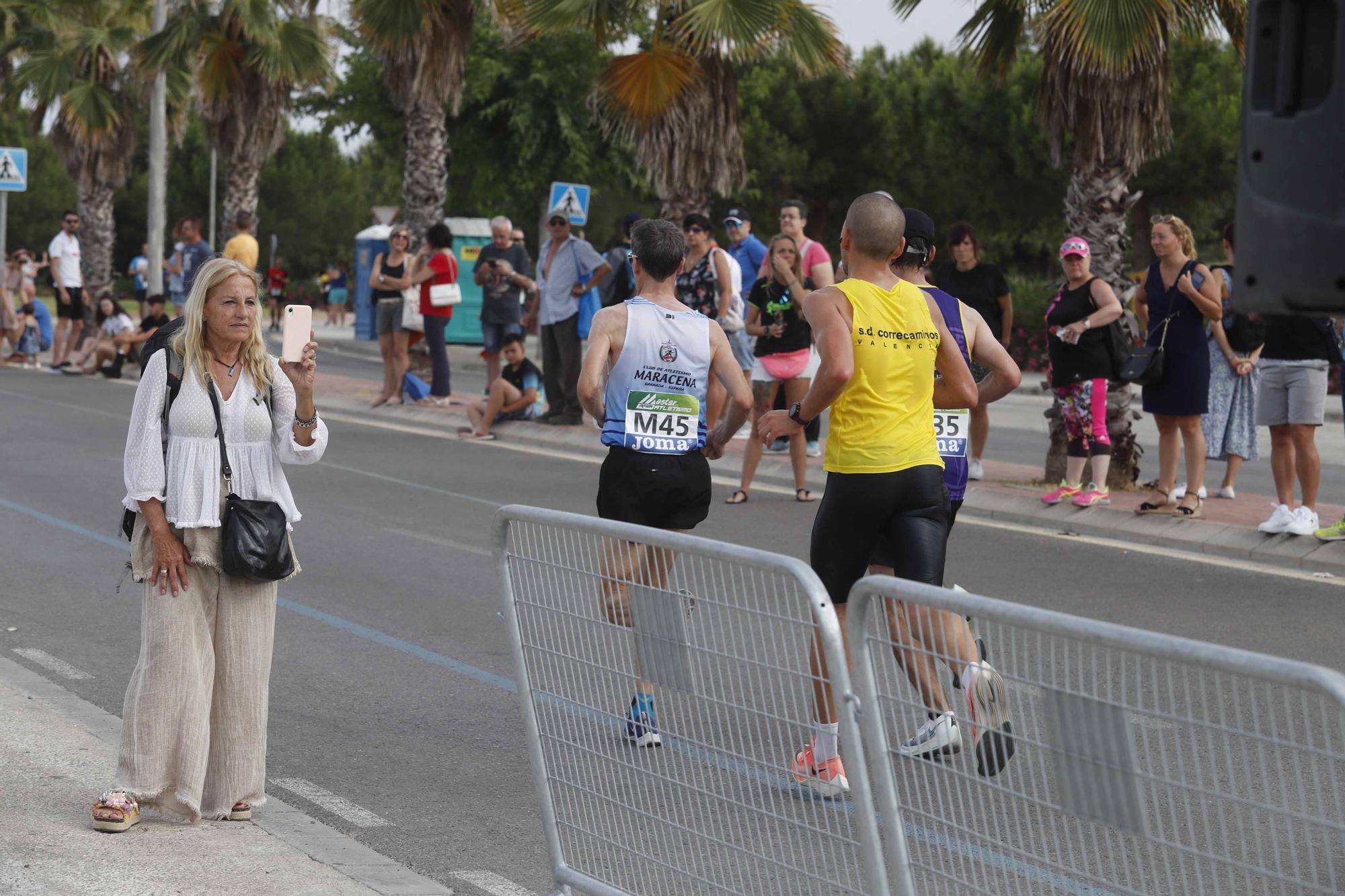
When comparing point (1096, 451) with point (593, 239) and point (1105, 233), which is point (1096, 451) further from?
point (593, 239)

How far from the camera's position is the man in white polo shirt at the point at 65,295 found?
24.7 m

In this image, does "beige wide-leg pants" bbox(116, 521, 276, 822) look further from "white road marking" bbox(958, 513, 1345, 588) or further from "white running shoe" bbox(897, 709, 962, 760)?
"white road marking" bbox(958, 513, 1345, 588)

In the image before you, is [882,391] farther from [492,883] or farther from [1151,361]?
[1151,361]

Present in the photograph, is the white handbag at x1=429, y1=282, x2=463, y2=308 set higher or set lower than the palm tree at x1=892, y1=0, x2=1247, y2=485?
lower

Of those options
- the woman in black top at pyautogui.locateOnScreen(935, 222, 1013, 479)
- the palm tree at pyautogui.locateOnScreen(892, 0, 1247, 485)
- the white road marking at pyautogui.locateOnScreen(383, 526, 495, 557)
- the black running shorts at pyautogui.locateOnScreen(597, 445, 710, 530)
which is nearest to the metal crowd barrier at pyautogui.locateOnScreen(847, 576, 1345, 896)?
the black running shorts at pyautogui.locateOnScreen(597, 445, 710, 530)

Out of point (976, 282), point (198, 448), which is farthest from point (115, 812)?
point (976, 282)

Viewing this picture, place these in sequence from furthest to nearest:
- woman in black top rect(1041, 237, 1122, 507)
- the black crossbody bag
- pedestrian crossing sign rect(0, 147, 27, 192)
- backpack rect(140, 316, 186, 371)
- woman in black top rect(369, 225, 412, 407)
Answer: pedestrian crossing sign rect(0, 147, 27, 192) < woman in black top rect(369, 225, 412, 407) < woman in black top rect(1041, 237, 1122, 507) < the black crossbody bag < backpack rect(140, 316, 186, 371)

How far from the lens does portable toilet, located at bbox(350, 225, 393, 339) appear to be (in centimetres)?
3522

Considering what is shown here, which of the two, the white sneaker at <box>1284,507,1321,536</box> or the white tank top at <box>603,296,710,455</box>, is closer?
the white tank top at <box>603,296,710,455</box>

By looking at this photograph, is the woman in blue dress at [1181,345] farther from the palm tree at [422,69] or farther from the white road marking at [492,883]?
the palm tree at [422,69]

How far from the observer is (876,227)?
18.7 feet

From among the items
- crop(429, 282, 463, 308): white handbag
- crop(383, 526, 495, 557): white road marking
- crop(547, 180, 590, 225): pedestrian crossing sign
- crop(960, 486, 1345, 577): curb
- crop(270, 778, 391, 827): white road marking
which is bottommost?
crop(270, 778, 391, 827): white road marking

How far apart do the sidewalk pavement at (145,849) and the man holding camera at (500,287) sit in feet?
39.3

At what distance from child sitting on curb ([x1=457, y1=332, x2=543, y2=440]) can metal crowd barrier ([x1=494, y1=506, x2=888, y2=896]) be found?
12261 mm
